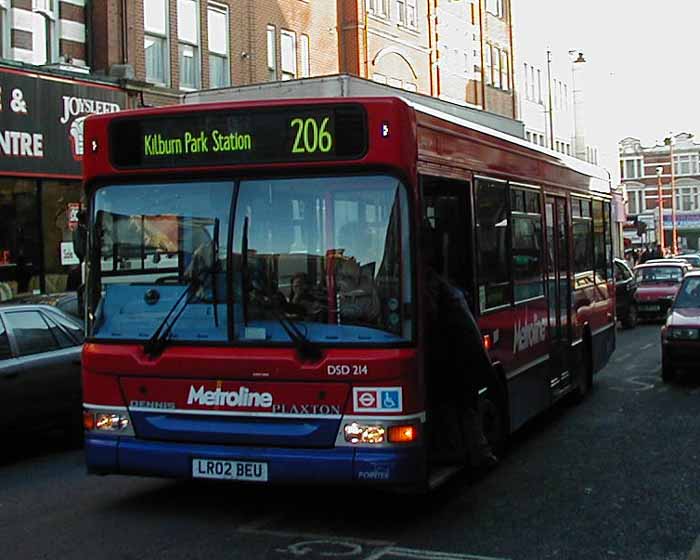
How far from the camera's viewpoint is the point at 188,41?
24078 millimetres

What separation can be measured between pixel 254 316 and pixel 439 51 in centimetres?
3314

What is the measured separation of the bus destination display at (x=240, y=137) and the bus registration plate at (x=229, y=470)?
1939 millimetres

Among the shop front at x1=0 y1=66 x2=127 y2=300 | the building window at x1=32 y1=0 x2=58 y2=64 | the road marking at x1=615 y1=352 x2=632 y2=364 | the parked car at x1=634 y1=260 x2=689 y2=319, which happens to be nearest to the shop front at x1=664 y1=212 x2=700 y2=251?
the parked car at x1=634 y1=260 x2=689 y2=319

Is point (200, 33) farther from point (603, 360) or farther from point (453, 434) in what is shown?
point (453, 434)

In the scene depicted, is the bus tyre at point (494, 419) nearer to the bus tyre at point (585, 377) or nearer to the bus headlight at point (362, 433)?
the bus headlight at point (362, 433)

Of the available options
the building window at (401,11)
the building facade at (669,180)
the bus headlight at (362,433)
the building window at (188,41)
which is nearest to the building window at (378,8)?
the building window at (401,11)

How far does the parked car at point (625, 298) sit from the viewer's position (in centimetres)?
2403

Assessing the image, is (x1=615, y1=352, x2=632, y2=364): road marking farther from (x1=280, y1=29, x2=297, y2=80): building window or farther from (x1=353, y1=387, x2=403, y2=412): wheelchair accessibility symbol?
(x1=280, y1=29, x2=297, y2=80): building window

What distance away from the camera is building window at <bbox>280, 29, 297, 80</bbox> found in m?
27.6

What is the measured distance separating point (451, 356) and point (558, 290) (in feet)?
13.6

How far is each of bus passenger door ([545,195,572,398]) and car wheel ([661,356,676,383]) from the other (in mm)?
3496

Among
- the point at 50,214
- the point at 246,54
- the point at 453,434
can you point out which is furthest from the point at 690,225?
the point at 453,434

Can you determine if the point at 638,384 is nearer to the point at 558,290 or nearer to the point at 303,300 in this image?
the point at 558,290

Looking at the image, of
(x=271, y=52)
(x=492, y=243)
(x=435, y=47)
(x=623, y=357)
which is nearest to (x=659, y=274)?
(x=623, y=357)
